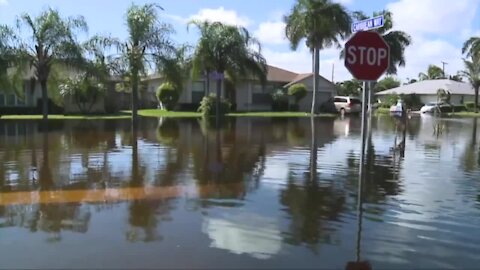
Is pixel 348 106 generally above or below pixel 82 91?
below

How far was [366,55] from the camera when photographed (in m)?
6.52

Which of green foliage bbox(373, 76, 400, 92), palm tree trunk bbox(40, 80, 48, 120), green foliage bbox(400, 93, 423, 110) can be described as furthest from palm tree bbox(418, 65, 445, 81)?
palm tree trunk bbox(40, 80, 48, 120)

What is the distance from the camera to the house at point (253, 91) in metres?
50.3

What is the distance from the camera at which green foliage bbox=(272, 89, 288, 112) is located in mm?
54406

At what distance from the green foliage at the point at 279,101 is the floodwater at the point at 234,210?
38760 mm

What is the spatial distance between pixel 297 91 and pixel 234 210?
46642 mm

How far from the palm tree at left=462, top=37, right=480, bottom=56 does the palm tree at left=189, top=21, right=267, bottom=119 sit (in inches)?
1228

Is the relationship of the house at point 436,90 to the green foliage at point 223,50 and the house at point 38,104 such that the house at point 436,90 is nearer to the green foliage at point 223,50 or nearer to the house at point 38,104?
the green foliage at point 223,50

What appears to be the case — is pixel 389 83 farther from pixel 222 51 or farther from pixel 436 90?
pixel 222 51

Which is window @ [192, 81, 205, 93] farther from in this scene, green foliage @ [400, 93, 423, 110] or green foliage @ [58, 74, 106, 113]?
green foliage @ [400, 93, 423, 110]

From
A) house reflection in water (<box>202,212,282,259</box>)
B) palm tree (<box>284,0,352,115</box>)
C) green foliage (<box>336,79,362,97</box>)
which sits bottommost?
house reflection in water (<box>202,212,282,259</box>)

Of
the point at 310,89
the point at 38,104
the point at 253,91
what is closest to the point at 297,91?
the point at 253,91

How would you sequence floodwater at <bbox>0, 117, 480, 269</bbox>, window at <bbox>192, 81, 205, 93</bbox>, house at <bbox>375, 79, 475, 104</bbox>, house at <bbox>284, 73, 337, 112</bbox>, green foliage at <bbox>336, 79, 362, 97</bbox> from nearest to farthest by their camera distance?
floodwater at <bbox>0, 117, 480, 269</bbox> < window at <bbox>192, 81, 205, 93</bbox> < house at <bbox>284, 73, 337, 112</bbox> < house at <bbox>375, 79, 475, 104</bbox> < green foliage at <bbox>336, 79, 362, 97</bbox>

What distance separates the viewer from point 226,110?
42.5m
